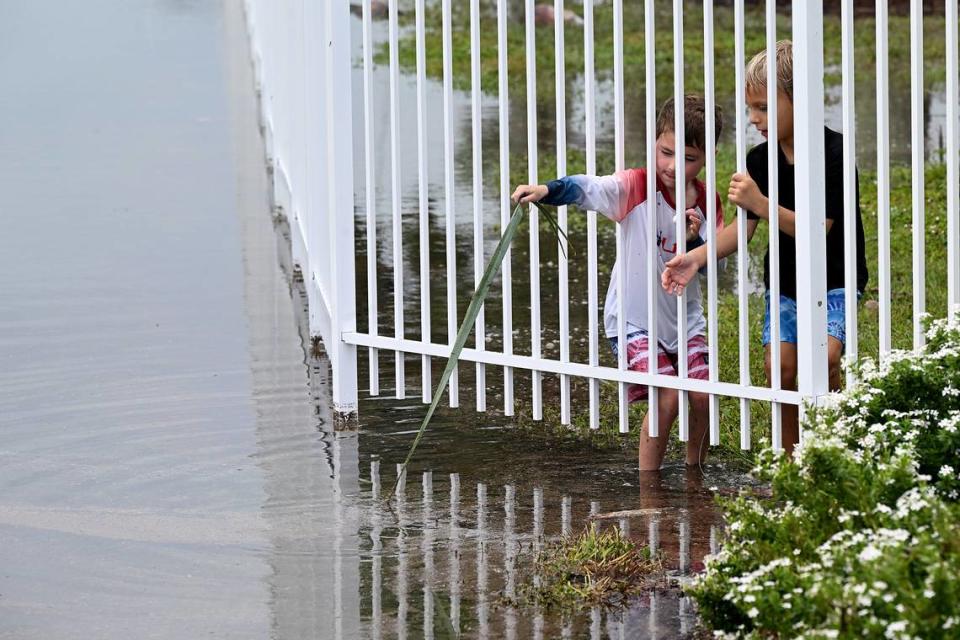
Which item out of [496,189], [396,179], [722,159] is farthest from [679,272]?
[722,159]

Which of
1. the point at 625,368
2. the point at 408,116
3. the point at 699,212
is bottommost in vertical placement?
the point at 625,368

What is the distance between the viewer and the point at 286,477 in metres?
5.82

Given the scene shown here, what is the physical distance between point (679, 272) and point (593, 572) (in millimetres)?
1268

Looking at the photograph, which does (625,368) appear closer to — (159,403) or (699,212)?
(699,212)

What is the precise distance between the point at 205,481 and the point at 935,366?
107 inches

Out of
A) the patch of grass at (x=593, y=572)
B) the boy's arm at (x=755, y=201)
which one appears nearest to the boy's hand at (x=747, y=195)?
the boy's arm at (x=755, y=201)

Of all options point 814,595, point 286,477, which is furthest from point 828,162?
point 814,595

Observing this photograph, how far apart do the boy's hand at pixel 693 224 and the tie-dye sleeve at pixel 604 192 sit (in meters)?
0.17

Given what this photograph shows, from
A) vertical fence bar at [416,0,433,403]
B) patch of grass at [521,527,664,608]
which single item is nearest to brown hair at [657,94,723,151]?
vertical fence bar at [416,0,433,403]

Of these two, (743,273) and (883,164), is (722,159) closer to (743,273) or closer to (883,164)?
(743,273)

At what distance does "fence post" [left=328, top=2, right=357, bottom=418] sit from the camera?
6.52 metres

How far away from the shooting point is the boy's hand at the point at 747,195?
5172mm

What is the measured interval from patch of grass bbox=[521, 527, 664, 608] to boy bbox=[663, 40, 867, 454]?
102cm

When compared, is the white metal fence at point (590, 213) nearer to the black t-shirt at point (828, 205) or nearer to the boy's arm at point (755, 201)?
the boy's arm at point (755, 201)
